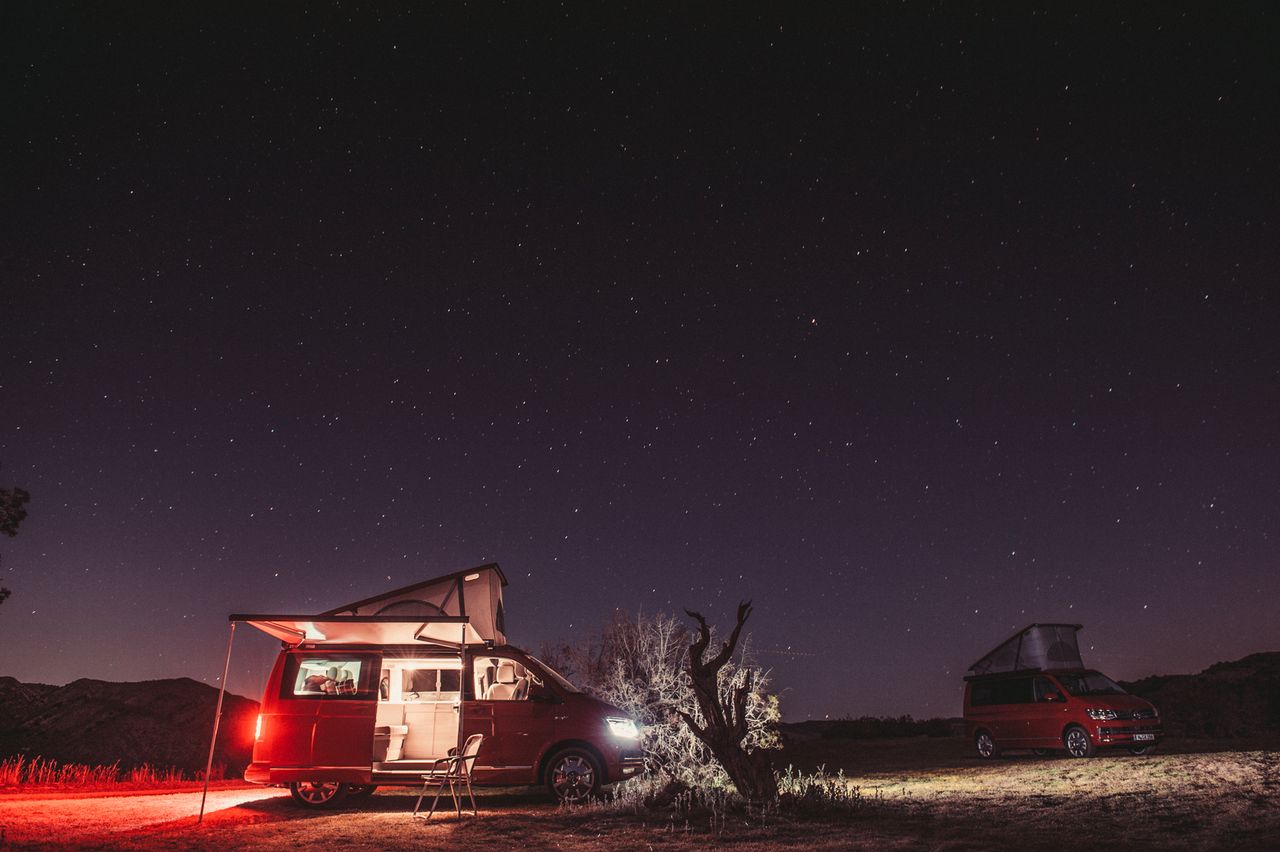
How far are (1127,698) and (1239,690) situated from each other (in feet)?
61.8

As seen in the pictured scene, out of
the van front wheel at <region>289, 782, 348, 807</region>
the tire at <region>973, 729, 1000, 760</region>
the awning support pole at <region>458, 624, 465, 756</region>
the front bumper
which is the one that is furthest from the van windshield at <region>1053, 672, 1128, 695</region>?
the van front wheel at <region>289, 782, 348, 807</region>

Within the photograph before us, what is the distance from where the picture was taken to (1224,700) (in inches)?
1148

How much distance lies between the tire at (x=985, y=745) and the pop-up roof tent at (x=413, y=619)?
411 inches

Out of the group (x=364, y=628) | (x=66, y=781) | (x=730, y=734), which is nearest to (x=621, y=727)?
(x=730, y=734)

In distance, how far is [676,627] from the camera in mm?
19406

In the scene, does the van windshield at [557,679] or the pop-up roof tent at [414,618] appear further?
the van windshield at [557,679]

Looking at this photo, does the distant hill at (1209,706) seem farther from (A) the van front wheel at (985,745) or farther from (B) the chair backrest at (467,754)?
(B) the chair backrest at (467,754)

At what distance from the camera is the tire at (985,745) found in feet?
57.8

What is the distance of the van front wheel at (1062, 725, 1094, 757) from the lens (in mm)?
15342

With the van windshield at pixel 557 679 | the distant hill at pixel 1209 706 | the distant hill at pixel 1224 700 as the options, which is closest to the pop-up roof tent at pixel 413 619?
the van windshield at pixel 557 679

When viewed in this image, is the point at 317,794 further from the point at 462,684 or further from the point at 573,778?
the point at 573,778

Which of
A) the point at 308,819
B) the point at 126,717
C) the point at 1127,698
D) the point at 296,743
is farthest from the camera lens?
the point at 126,717

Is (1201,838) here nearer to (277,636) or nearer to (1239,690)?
(277,636)

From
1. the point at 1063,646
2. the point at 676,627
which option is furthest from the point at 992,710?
the point at 676,627
